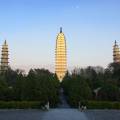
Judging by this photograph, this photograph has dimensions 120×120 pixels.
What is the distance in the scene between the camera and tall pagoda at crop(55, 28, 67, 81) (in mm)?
108438

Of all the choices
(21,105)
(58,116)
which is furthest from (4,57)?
(58,116)

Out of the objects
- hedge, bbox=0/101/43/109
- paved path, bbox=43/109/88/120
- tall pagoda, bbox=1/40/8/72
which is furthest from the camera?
tall pagoda, bbox=1/40/8/72

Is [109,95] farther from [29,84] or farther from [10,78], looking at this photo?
[10,78]

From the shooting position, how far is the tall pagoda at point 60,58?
108 metres

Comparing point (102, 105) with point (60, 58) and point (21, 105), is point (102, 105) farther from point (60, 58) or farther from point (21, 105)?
point (60, 58)

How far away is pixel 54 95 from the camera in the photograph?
39938mm

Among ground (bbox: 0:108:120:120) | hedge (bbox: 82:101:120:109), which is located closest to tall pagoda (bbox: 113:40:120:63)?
hedge (bbox: 82:101:120:109)

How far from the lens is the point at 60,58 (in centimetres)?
10931

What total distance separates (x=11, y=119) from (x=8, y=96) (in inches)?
704

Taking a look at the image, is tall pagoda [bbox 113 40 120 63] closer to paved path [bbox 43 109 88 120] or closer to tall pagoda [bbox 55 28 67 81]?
tall pagoda [bbox 55 28 67 81]

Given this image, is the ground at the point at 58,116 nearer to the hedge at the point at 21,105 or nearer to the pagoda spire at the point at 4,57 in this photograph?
the hedge at the point at 21,105

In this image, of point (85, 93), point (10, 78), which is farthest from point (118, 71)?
point (85, 93)

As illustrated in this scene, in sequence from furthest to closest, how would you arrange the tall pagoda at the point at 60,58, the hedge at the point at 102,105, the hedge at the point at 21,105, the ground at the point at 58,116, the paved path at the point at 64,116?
the tall pagoda at the point at 60,58 < the hedge at the point at 102,105 < the hedge at the point at 21,105 < the ground at the point at 58,116 < the paved path at the point at 64,116

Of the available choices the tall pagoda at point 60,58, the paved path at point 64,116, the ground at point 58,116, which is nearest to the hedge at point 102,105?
the ground at point 58,116
